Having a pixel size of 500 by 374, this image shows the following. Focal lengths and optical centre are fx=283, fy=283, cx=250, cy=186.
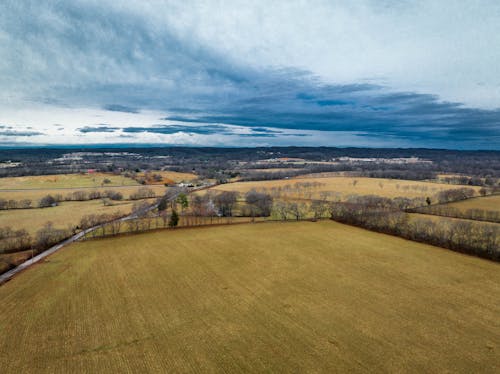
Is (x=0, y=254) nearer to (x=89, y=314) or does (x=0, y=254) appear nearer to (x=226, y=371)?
(x=89, y=314)

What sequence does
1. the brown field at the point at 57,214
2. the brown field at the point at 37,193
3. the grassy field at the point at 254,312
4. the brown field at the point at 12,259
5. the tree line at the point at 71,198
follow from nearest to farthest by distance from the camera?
the grassy field at the point at 254,312 < the brown field at the point at 12,259 < the brown field at the point at 57,214 < the tree line at the point at 71,198 < the brown field at the point at 37,193

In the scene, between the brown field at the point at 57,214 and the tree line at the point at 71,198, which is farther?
the tree line at the point at 71,198

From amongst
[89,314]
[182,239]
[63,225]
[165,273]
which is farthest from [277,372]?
[63,225]

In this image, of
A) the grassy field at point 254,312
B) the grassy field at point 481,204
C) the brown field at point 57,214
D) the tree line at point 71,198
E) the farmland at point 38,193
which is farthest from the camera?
the farmland at point 38,193

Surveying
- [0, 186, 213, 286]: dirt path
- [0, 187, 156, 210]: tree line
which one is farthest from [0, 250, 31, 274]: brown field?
[0, 187, 156, 210]: tree line

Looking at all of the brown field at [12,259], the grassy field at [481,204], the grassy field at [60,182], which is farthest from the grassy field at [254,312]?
the grassy field at [60,182]

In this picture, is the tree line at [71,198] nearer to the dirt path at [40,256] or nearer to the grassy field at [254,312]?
the dirt path at [40,256]

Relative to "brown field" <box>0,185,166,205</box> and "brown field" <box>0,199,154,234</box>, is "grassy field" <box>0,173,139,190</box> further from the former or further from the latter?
"brown field" <box>0,199,154,234</box>

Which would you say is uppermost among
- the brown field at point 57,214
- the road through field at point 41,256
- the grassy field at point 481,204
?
the grassy field at point 481,204
